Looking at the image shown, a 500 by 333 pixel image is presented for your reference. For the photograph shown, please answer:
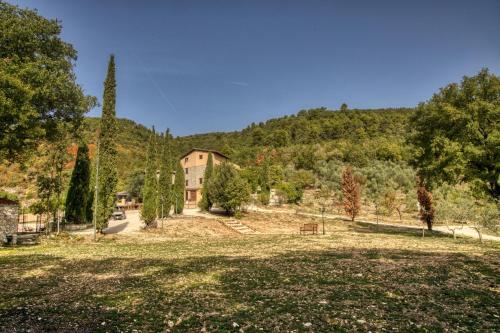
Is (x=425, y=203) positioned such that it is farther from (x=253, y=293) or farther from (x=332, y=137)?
(x=332, y=137)

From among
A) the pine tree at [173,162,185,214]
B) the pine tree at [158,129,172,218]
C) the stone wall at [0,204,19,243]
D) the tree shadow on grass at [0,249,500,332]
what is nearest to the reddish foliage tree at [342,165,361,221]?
the pine tree at [173,162,185,214]

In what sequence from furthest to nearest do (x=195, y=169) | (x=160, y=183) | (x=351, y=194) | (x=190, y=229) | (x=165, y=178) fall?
(x=195, y=169) → (x=351, y=194) → (x=165, y=178) → (x=160, y=183) → (x=190, y=229)

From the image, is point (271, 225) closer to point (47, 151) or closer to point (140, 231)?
point (140, 231)

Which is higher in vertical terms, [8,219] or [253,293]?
[8,219]

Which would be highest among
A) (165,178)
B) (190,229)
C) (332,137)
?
(332,137)

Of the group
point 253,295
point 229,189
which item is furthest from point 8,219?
point 229,189

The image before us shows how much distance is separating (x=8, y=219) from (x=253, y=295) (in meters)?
23.7

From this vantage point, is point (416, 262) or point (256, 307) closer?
point (256, 307)

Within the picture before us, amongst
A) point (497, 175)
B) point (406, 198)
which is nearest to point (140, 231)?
point (497, 175)

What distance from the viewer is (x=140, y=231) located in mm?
33625

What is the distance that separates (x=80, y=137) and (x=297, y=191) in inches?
1669

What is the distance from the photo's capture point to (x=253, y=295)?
10.3 m

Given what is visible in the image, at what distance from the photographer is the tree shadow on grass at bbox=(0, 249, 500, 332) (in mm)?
7695

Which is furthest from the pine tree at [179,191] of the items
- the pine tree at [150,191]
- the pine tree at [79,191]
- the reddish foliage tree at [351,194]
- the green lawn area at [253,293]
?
the green lawn area at [253,293]
